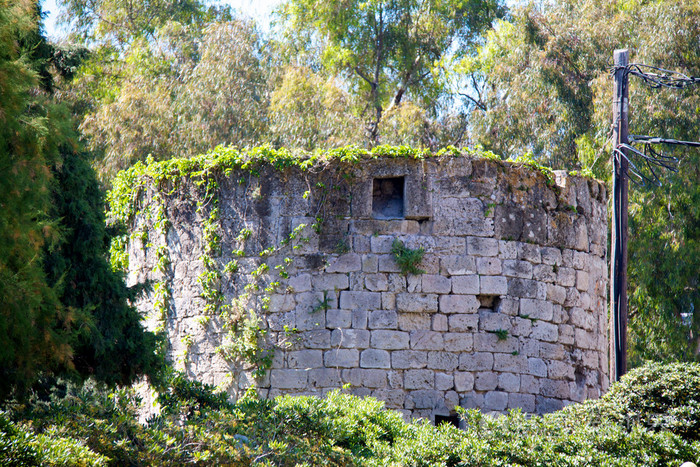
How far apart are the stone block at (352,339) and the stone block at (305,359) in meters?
0.23

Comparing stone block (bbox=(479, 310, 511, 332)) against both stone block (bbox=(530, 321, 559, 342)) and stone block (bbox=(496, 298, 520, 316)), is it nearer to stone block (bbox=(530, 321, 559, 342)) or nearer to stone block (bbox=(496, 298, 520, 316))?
stone block (bbox=(496, 298, 520, 316))

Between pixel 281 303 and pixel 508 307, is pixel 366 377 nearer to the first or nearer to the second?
pixel 281 303

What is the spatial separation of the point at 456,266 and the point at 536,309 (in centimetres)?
111

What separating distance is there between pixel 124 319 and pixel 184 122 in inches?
464

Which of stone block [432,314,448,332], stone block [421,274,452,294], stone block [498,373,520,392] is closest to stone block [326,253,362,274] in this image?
stone block [421,274,452,294]

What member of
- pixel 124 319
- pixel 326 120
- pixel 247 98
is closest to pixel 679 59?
pixel 326 120

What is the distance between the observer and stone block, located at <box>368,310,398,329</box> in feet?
31.5

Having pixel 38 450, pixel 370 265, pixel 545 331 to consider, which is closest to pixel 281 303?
pixel 370 265

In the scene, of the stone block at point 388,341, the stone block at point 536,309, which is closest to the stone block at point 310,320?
the stone block at point 388,341

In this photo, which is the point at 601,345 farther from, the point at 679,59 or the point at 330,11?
the point at 330,11

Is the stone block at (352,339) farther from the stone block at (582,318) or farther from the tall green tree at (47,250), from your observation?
the stone block at (582,318)

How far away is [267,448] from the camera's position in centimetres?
691

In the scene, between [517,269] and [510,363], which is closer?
[510,363]

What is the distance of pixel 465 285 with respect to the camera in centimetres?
978
